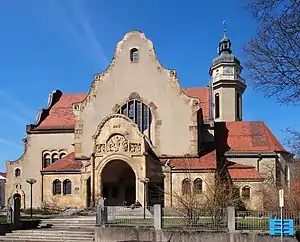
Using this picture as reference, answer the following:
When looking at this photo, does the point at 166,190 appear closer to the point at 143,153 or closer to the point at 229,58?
the point at 143,153

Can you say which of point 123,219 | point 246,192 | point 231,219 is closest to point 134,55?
point 246,192

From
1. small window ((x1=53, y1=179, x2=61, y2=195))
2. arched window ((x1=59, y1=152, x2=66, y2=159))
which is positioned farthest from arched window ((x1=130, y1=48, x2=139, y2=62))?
small window ((x1=53, y1=179, x2=61, y2=195))

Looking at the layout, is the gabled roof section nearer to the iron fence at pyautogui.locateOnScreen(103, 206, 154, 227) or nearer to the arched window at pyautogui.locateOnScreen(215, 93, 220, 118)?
the arched window at pyautogui.locateOnScreen(215, 93, 220, 118)

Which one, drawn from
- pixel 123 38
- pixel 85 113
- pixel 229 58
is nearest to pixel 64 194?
pixel 85 113

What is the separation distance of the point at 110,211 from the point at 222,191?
729 cm

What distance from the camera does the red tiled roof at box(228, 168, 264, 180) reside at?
149 ft

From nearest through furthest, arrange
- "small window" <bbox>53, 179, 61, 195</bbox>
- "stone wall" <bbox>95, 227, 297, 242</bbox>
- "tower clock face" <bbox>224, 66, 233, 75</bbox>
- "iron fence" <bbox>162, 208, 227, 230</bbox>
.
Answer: "stone wall" <bbox>95, 227, 297, 242</bbox>, "iron fence" <bbox>162, 208, 227, 230</bbox>, "small window" <bbox>53, 179, 61, 195</bbox>, "tower clock face" <bbox>224, 66, 233, 75</bbox>

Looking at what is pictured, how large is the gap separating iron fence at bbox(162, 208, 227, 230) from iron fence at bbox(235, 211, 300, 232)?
865mm

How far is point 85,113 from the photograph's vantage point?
4872 cm

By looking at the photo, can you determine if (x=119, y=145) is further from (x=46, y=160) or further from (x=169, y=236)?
(x=169, y=236)

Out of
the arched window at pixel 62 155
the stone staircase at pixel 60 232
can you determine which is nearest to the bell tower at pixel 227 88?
the arched window at pixel 62 155

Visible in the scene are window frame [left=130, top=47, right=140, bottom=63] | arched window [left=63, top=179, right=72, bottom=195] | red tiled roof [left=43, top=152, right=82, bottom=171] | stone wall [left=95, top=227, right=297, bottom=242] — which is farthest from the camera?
window frame [left=130, top=47, right=140, bottom=63]

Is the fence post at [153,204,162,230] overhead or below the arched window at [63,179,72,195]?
below

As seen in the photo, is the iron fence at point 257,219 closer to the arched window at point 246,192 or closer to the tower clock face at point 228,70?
the arched window at point 246,192
